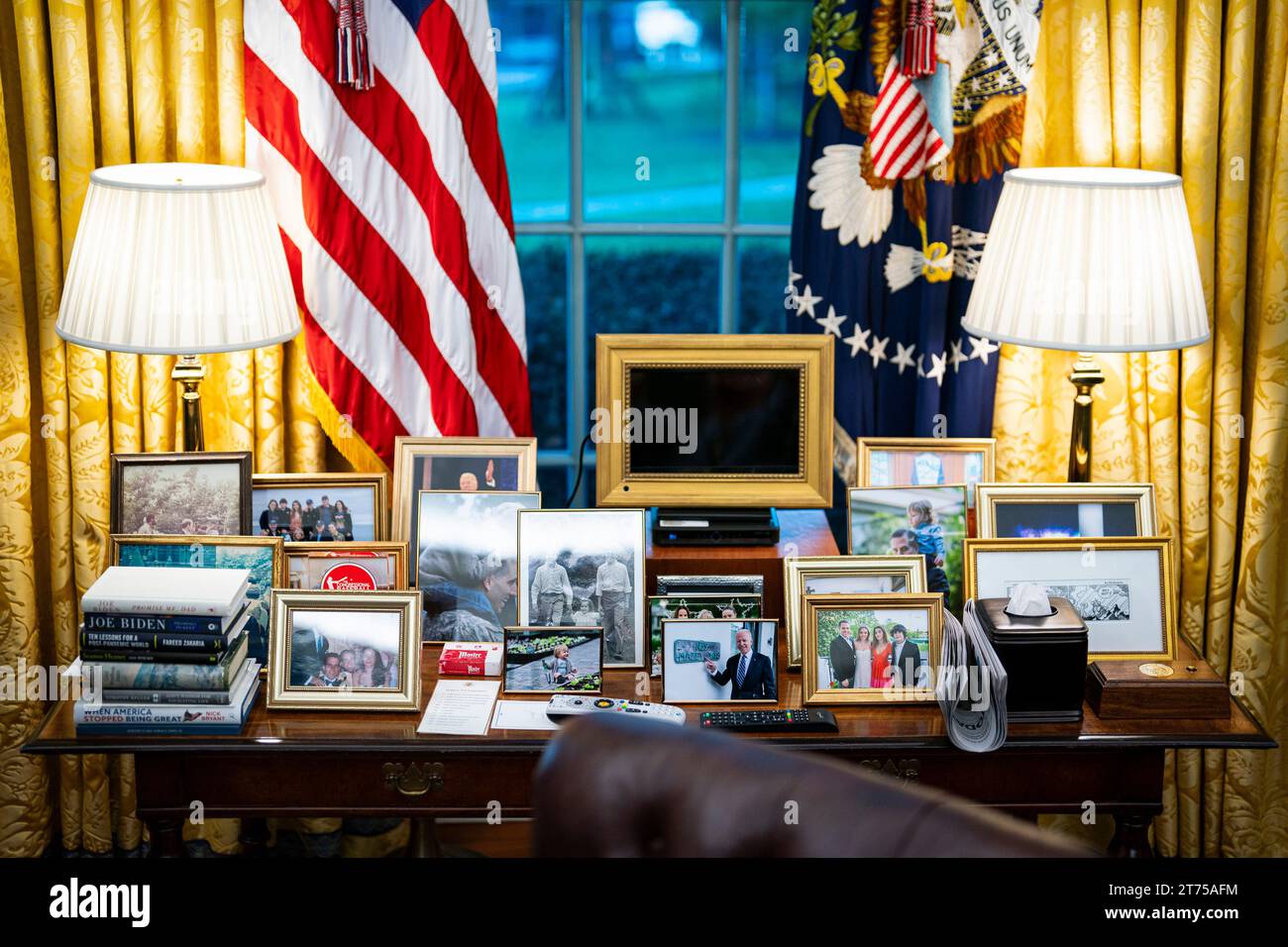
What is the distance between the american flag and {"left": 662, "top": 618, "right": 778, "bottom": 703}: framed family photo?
A: 0.78 m

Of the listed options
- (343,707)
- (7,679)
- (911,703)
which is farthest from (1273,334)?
(7,679)

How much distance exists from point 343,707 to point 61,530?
92cm

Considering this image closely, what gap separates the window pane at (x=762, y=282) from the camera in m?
3.01

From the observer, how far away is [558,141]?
2.95m

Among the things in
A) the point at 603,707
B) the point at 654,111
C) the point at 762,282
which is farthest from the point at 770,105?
the point at 603,707

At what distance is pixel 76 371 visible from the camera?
2662 millimetres

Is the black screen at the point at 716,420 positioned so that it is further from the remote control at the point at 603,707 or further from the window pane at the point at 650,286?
the window pane at the point at 650,286

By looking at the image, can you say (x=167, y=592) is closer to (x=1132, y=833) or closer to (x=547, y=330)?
(x=547, y=330)

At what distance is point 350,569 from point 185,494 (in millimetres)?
330

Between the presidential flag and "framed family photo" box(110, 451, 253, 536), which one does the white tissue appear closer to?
the presidential flag

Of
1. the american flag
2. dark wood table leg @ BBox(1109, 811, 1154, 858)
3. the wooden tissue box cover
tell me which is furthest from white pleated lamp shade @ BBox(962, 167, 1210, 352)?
the american flag

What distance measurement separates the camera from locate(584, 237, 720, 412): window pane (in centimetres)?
302

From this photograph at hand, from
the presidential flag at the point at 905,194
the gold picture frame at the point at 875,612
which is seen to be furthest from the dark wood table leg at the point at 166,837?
the presidential flag at the point at 905,194
